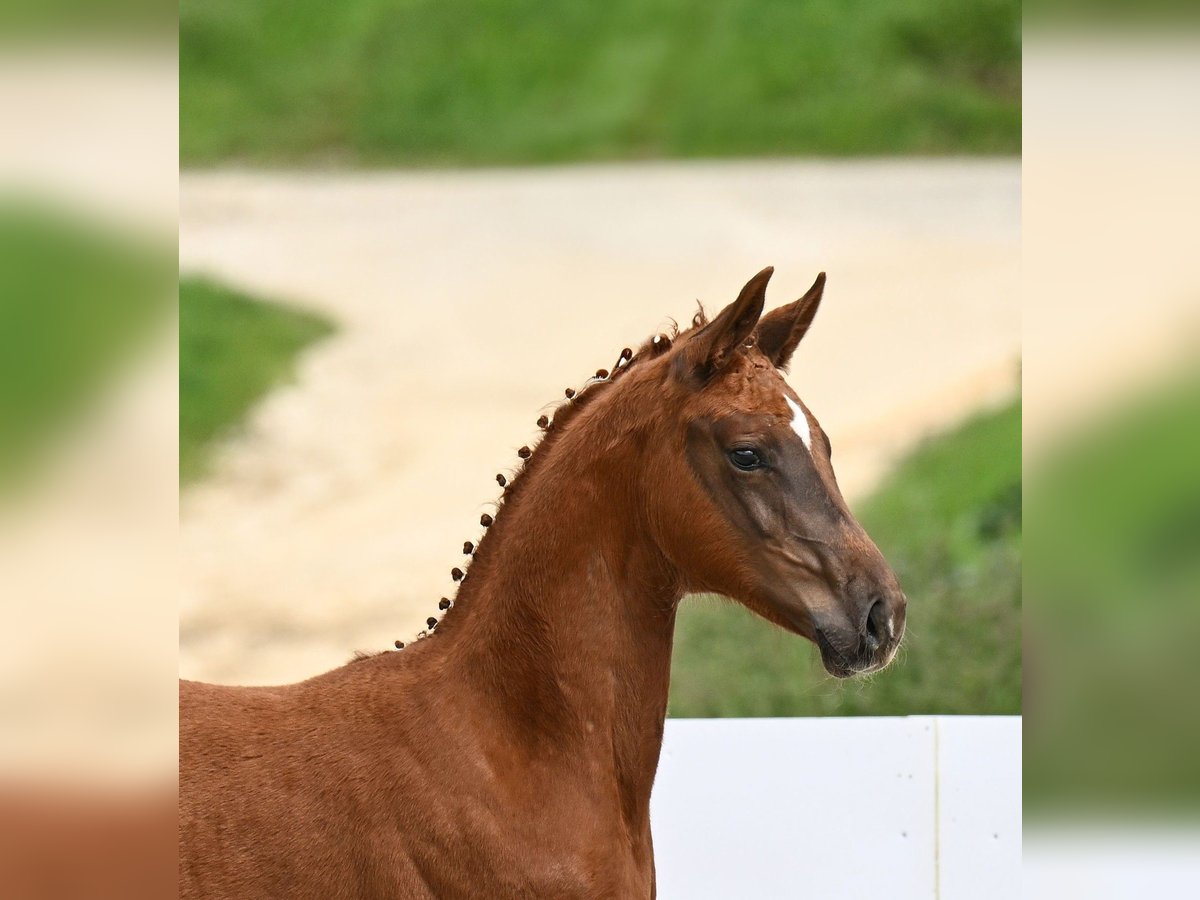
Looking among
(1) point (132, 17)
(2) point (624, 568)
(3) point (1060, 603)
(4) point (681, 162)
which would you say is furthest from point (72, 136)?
(4) point (681, 162)

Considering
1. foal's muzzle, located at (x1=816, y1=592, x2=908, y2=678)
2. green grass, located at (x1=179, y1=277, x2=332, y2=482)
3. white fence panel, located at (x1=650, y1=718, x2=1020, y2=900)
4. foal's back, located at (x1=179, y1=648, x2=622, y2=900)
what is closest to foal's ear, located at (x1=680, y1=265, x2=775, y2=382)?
foal's muzzle, located at (x1=816, y1=592, x2=908, y2=678)

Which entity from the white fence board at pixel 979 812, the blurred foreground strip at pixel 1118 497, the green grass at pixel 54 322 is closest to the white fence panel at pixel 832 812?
the white fence board at pixel 979 812

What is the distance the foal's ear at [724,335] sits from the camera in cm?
216

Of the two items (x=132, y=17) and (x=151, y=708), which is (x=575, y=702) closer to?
(x=151, y=708)

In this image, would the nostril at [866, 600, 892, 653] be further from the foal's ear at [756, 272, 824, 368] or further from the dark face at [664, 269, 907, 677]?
the foal's ear at [756, 272, 824, 368]

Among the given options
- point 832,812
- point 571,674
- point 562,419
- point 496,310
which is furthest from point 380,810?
point 496,310

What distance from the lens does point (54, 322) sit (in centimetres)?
94

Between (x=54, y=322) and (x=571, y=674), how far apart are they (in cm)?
144

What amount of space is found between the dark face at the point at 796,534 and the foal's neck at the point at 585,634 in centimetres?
16

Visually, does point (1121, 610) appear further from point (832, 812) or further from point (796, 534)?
point (832, 812)

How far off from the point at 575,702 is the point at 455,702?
0.22 meters

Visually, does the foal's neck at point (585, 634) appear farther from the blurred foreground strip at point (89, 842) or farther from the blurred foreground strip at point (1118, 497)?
the blurred foreground strip at point (1118, 497)

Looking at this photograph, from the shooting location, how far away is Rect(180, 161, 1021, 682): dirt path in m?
10.6

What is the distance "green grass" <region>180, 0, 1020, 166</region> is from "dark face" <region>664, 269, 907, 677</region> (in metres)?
9.72
